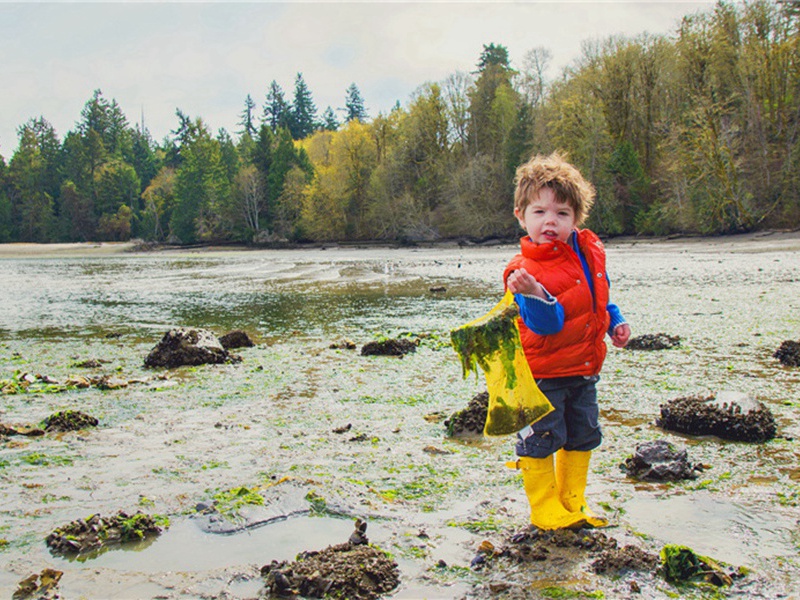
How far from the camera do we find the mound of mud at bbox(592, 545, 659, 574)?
2896mm

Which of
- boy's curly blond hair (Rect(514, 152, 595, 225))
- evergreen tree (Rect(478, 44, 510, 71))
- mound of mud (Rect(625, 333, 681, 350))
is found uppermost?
evergreen tree (Rect(478, 44, 510, 71))

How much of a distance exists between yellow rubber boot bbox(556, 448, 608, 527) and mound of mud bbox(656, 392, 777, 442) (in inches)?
69.4

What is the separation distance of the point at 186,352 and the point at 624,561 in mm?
6811

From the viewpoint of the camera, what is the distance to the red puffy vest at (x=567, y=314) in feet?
11.1

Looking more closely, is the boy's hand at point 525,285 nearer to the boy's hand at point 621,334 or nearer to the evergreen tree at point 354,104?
the boy's hand at point 621,334

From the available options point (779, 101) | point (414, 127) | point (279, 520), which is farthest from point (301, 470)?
point (414, 127)

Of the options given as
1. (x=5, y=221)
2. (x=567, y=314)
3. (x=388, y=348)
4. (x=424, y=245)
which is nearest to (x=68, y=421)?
(x=388, y=348)

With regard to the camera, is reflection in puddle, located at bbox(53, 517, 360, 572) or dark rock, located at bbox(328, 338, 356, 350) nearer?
reflection in puddle, located at bbox(53, 517, 360, 572)

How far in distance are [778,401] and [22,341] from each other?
1144 centimetres

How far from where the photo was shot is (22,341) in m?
11.3

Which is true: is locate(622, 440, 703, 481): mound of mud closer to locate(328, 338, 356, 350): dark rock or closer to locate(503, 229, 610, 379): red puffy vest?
locate(503, 229, 610, 379): red puffy vest

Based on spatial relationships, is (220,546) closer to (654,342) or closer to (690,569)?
(690,569)

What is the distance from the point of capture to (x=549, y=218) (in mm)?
3438

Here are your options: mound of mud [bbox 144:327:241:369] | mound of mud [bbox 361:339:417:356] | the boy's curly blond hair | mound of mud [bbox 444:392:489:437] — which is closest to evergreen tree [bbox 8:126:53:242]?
mound of mud [bbox 144:327:241:369]
